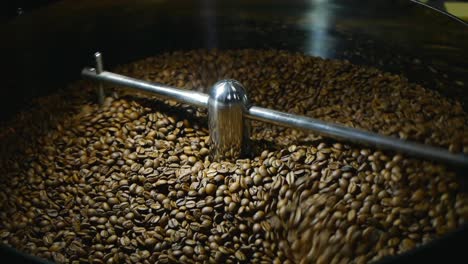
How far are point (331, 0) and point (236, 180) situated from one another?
2.87 feet

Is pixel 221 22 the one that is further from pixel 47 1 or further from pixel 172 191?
pixel 172 191

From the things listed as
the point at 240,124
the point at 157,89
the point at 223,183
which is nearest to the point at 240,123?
the point at 240,124

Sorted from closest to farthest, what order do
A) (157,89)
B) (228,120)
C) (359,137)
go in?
(359,137) < (228,120) < (157,89)

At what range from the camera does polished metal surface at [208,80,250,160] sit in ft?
4.85

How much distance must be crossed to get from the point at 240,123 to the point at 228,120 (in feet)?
0.13

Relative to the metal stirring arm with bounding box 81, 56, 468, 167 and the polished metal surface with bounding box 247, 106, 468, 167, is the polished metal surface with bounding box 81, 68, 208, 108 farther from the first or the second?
the polished metal surface with bounding box 247, 106, 468, 167

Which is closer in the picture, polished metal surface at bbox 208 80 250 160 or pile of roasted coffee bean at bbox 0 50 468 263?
pile of roasted coffee bean at bbox 0 50 468 263

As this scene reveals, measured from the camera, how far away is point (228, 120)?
1.49 meters

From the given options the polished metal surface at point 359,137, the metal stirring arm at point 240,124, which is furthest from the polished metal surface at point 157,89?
the polished metal surface at point 359,137

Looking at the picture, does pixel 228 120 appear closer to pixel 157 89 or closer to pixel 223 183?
pixel 223 183

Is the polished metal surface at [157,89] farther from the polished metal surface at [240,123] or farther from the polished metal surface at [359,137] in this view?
the polished metal surface at [359,137]

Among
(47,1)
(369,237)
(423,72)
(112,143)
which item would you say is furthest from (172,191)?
(423,72)

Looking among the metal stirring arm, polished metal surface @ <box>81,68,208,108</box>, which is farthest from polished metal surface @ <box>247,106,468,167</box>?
polished metal surface @ <box>81,68,208,108</box>

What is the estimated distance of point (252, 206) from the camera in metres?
1.35
